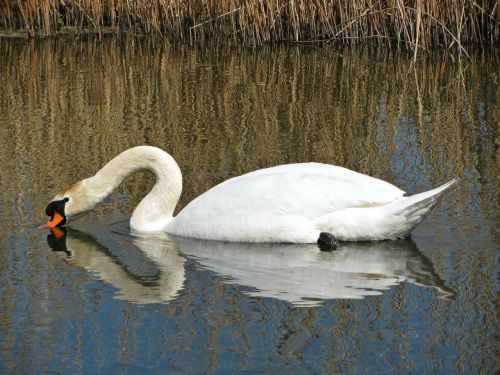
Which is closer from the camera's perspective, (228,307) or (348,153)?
(228,307)

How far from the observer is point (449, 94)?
1255 cm

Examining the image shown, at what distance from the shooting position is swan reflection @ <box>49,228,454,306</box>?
588cm

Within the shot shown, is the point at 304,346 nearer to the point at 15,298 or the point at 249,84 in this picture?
the point at 15,298

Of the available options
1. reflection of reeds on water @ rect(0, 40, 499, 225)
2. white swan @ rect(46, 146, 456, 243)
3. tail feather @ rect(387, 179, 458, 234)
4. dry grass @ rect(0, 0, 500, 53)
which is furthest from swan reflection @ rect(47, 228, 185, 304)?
dry grass @ rect(0, 0, 500, 53)

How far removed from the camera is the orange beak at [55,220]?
289 inches

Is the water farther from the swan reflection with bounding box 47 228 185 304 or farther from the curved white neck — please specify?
the curved white neck

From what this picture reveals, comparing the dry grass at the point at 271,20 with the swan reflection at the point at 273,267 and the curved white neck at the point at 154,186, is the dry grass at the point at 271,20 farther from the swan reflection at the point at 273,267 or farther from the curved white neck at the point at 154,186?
the swan reflection at the point at 273,267

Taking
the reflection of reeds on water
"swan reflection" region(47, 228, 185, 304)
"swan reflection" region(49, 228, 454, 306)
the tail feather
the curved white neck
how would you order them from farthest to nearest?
the reflection of reeds on water
the curved white neck
the tail feather
"swan reflection" region(47, 228, 185, 304)
"swan reflection" region(49, 228, 454, 306)

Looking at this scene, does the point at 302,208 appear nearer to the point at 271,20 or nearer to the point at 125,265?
the point at 125,265

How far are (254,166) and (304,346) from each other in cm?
404

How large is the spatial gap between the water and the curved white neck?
0.21 m

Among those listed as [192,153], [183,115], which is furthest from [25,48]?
[192,153]

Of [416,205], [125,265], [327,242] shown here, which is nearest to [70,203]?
[125,265]

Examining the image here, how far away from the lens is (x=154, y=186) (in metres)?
7.41
